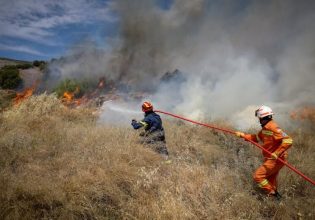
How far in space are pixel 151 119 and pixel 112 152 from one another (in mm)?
1432

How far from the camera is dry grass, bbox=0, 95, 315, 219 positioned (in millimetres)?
3998

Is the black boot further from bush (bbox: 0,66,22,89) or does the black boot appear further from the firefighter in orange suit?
bush (bbox: 0,66,22,89)

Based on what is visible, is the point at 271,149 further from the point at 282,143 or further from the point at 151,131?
the point at 151,131

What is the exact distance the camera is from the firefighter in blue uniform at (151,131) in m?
6.68

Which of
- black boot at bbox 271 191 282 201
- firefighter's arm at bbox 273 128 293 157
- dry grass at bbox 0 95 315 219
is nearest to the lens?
dry grass at bbox 0 95 315 219

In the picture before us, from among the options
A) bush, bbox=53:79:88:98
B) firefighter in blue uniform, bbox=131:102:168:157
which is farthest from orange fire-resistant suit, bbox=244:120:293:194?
bush, bbox=53:79:88:98

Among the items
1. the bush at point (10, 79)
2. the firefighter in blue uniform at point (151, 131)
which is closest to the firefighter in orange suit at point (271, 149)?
the firefighter in blue uniform at point (151, 131)

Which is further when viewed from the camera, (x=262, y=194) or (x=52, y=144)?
(x=52, y=144)

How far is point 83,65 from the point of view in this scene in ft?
71.6

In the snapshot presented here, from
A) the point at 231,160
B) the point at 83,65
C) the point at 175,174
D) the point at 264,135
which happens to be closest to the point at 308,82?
the point at 231,160

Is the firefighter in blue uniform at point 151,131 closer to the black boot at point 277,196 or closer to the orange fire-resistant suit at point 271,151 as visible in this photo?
the orange fire-resistant suit at point 271,151

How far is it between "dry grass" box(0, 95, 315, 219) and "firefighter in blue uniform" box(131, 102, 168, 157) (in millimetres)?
326

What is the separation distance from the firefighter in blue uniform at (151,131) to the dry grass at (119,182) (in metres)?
0.33

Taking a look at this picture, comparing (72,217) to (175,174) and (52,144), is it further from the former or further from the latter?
(52,144)
